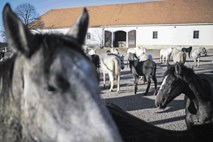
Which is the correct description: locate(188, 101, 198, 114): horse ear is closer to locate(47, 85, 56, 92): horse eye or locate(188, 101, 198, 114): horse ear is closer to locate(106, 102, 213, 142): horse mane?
locate(106, 102, 213, 142): horse mane

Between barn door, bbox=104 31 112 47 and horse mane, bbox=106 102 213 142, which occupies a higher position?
barn door, bbox=104 31 112 47

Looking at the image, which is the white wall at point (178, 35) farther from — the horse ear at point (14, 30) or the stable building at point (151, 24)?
the horse ear at point (14, 30)

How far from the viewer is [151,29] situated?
5175 cm

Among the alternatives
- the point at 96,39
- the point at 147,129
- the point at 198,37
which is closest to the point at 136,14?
the point at 96,39

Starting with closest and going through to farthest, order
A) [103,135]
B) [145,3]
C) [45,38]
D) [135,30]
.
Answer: [103,135], [45,38], [135,30], [145,3]

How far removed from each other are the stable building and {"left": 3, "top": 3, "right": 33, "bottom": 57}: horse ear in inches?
1850

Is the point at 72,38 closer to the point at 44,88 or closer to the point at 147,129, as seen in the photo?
the point at 44,88

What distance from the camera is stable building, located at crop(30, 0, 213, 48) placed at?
4966 cm

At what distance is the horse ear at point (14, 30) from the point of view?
187 centimetres

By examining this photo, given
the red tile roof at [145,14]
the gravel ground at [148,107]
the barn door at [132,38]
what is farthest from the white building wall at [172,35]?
the gravel ground at [148,107]

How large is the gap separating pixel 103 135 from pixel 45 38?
762 millimetres

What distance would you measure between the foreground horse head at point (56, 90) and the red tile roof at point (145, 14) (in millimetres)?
50594

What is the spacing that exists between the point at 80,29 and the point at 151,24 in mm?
51062

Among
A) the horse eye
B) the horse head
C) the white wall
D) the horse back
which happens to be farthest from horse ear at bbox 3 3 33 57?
the white wall
